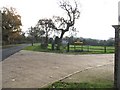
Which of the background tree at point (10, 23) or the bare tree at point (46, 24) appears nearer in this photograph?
the bare tree at point (46, 24)

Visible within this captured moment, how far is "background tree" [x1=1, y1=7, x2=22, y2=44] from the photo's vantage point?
58469mm

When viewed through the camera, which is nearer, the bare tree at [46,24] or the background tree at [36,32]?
the bare tree at [46,24]

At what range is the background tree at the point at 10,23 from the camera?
58.5 metres

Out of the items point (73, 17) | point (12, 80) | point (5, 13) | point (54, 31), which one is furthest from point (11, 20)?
point (12, 80)

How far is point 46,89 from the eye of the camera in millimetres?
7562

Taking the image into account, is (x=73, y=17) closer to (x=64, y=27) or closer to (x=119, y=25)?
(x=64, y=27)

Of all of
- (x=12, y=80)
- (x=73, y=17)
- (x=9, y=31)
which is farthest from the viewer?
(x=9, y=31)

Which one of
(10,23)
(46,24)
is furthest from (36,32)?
(46,24)

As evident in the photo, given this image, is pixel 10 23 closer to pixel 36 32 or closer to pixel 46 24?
pixel 36 32

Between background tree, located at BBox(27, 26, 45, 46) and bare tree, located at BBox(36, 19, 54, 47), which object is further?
background tree, located at BBox(27, 26, 45, 46)

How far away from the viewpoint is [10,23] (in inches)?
2399

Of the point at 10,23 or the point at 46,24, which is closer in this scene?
the point at 46,24

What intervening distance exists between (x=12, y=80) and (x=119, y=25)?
439cm

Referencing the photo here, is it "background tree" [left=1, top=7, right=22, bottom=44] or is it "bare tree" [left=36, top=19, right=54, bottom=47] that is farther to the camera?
"background tree" [left=1, top=7, right=22, bottom=44]
